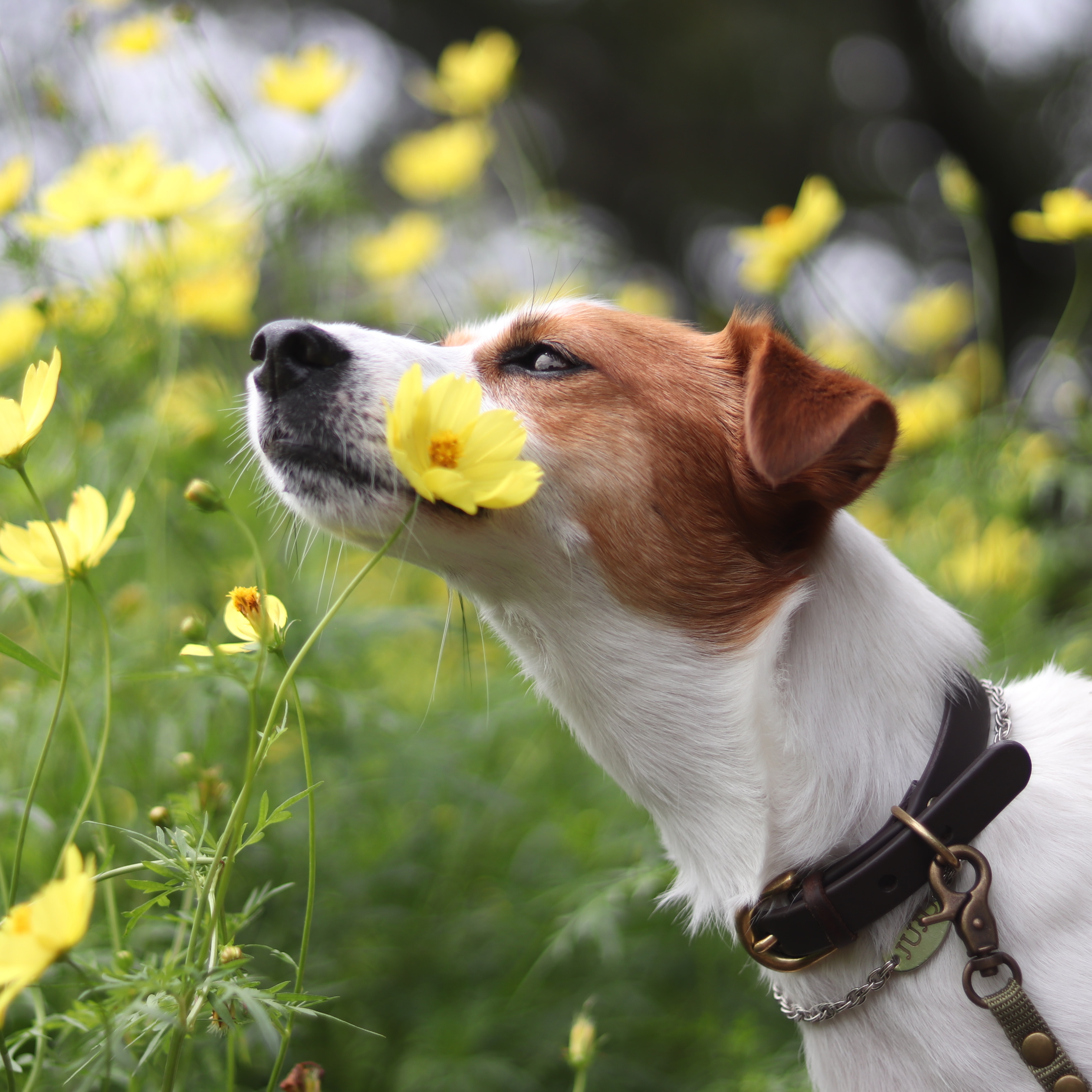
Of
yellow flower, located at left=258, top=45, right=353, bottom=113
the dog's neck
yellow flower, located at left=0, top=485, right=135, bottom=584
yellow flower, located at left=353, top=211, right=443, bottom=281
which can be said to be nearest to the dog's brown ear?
the dog's neck

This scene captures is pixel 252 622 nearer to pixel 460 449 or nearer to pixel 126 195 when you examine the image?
pixel 460 449

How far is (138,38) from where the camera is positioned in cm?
252

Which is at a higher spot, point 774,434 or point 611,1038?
point 774,434

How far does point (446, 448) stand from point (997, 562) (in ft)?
7.02

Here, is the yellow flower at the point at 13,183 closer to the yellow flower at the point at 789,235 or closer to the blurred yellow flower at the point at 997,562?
the yellow flower at the point at 789,235

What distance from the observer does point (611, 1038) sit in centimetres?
228

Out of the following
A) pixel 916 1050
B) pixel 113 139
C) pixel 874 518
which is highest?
pixel 113 139

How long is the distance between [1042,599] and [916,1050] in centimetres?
220

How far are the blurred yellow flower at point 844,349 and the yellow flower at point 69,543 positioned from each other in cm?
269

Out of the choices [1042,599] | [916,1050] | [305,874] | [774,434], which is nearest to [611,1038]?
[305,874]

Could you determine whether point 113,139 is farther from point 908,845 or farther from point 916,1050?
point 916,1050

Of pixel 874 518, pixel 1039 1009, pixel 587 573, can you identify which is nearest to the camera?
pixel 1039 1009

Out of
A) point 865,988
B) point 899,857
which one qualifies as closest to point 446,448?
point 899,857

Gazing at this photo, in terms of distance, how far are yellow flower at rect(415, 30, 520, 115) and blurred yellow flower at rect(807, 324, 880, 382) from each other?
1.49 meters
